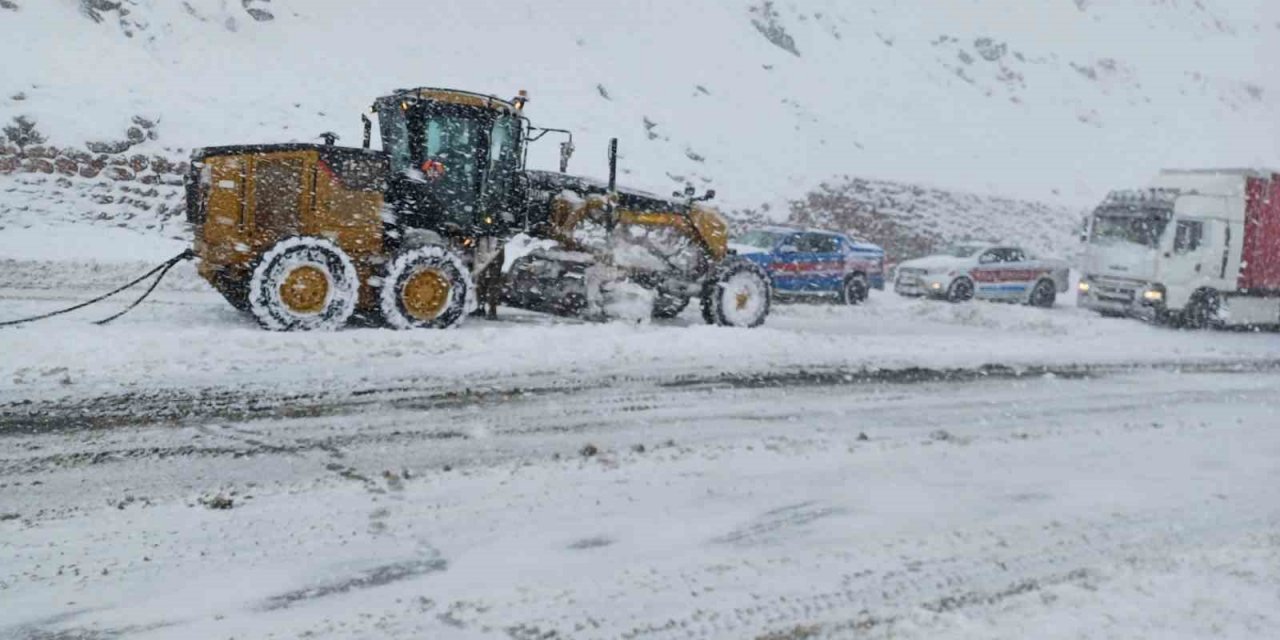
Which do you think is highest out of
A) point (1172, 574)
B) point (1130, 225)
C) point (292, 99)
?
point (292, 99)

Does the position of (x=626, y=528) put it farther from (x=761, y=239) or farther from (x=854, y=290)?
(x=854, y=290)

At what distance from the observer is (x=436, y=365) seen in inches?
324

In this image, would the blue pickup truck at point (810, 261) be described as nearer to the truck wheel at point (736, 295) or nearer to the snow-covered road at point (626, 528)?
the truck wheel at point (736, 295)

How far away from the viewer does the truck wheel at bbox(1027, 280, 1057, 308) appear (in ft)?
68.4

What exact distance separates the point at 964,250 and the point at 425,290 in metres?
14.3

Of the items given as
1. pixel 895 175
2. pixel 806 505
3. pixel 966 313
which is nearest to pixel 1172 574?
pixel 806 505

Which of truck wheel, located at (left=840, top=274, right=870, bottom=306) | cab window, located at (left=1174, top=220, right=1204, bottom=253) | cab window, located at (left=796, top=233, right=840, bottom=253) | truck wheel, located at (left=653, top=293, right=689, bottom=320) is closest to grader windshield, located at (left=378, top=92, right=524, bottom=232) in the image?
truck wheel, located at (left=653, top=293, right=689, bottom=320)

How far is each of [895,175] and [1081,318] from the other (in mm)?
14363

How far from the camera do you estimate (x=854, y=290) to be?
18484mm

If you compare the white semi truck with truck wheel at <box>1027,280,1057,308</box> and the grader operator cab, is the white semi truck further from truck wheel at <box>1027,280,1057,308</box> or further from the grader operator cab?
the grader operator cab

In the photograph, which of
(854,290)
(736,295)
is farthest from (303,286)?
(854,290)

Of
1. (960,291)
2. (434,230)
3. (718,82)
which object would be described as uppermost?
(718,82)

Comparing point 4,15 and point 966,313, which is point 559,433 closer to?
point 966,313

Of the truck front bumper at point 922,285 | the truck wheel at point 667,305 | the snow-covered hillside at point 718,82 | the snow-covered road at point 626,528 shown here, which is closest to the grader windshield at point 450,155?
the truck wheel at point 667,305
